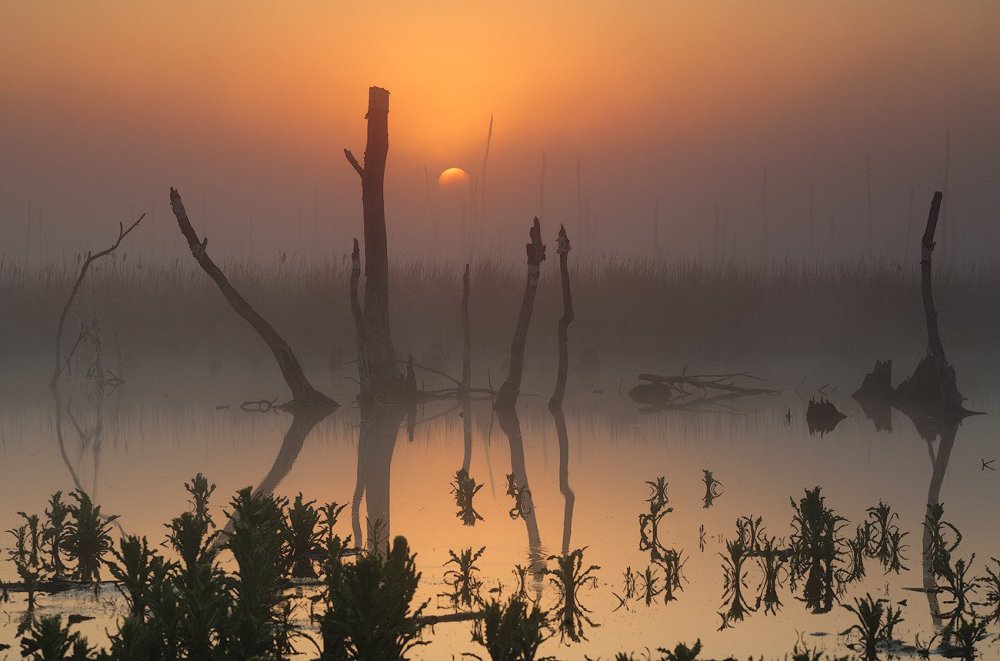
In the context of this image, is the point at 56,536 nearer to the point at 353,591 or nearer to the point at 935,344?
the point at 353,591

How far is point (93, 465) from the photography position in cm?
1173

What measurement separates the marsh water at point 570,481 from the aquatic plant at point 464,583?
9cm

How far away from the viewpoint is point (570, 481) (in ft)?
34.6

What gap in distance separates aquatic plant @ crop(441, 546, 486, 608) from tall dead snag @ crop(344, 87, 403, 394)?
37.2 ft

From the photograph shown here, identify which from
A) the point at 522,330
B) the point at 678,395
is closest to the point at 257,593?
the point at 522,330

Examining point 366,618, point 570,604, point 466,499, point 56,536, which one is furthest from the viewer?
point 466,499

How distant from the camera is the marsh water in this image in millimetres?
5832

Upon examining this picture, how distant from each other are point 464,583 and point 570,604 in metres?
0.67

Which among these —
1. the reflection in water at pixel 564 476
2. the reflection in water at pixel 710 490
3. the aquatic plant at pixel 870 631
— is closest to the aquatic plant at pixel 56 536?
the reflection in water at pixel 564 476

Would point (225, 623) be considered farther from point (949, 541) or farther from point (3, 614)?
point (949, 541)

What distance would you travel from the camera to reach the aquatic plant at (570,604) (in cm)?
546

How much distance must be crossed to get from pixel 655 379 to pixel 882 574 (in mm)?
12952

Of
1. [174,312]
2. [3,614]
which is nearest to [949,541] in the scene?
[3,614]

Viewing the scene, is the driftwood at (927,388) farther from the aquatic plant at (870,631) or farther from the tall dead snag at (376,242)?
the aquatic plant at (870,631)
